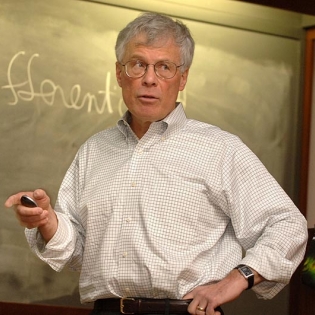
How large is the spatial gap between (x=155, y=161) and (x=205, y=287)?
1.50 feet

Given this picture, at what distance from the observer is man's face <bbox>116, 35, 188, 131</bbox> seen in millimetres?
2746

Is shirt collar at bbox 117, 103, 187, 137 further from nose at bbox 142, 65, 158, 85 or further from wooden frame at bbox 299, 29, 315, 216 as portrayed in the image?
wooden frame at bbox 299, 29, 315, 216

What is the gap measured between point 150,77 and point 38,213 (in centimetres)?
60

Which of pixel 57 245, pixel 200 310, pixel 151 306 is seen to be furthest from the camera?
pixel 57 245

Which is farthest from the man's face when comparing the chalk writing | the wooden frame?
the wooden frame

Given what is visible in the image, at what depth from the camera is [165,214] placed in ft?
8.62

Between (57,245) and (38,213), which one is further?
(57,245)

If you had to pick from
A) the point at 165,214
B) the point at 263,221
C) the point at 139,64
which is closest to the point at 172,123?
the point at 139,64

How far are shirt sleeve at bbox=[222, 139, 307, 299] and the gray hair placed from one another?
1.32 ft

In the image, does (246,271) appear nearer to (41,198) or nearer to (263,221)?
(263,221)

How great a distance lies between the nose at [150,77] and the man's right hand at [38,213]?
0.51 m

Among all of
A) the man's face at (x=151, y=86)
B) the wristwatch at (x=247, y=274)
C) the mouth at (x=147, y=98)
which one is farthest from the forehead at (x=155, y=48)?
the wristwatch at (x=247, y=274)

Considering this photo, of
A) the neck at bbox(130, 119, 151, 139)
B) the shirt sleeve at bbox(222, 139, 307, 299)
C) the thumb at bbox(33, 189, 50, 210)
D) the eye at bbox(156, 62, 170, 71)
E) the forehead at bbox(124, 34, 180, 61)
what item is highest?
the forehead at bbox(124, 34, 180, 61)

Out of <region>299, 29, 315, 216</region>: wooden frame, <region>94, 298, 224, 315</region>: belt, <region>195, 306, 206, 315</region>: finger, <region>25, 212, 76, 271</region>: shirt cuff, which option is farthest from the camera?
<region>299, 29, 315, 216</region>: wooden frame
